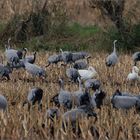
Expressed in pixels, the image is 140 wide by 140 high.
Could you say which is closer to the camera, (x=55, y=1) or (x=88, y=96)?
(x=88, y=96)

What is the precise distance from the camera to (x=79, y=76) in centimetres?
1188

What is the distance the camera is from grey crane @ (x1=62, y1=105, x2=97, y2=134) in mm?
7559

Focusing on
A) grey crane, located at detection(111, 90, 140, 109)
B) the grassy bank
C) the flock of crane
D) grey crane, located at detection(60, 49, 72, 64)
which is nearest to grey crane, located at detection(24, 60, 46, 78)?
the flock of crane

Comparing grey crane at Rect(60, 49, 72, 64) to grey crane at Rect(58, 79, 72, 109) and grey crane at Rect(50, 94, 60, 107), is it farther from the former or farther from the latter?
grey crane at Rect(58, 79, 72, 109)

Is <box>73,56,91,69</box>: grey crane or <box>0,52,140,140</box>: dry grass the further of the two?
<box>73,56,91,69</box>: grey crane

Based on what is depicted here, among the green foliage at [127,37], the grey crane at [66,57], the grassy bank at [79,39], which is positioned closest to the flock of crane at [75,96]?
the grey crane at [66,57]

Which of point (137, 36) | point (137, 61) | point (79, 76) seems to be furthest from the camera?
point (137, 36)

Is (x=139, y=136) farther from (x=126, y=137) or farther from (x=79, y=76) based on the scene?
(x=79, y=76)

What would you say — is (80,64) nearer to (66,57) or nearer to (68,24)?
(66,57)

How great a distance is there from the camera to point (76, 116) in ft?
25.6

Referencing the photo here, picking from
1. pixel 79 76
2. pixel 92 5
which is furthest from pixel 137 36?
pixel 79 76

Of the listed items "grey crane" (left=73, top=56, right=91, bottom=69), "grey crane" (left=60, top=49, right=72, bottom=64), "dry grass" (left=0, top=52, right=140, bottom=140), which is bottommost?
"dry grass" (left=0, top=52, right=140, bottom=140)

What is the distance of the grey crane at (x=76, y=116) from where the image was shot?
24.8 feet

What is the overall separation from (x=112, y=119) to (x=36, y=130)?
3.25 feet
